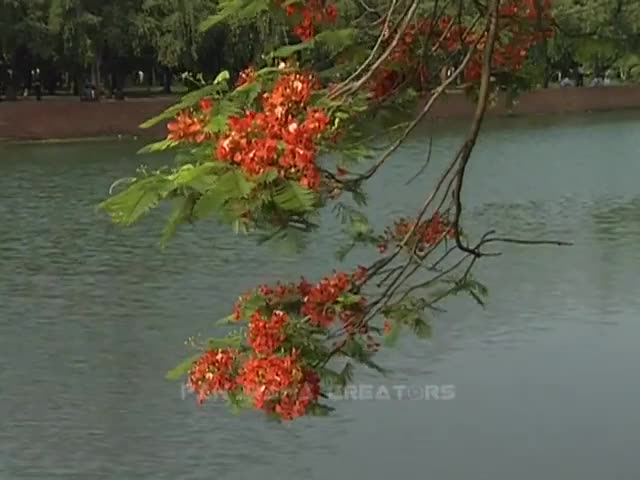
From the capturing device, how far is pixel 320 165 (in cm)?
240

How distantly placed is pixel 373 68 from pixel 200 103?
41 cm

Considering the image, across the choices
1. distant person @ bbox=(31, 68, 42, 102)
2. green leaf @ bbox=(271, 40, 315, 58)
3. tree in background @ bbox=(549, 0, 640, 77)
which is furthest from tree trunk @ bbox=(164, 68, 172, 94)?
green leaf @ bbox=(271, 40, 315, 58)

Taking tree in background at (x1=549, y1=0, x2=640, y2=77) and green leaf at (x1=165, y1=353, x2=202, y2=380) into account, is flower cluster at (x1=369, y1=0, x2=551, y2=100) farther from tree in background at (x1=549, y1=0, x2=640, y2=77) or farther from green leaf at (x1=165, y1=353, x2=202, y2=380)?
green leaf at (x1=165, y1=353, x2=202, y2=380)

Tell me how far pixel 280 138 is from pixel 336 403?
4.17 meters

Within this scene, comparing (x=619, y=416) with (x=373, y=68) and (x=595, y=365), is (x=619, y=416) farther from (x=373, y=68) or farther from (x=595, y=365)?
(x=373, y=68)

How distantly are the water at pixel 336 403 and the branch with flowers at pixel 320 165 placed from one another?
0.24 m

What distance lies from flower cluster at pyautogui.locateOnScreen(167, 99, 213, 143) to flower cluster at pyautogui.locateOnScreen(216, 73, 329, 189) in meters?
0.07

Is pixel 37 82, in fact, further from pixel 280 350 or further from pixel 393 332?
pixel 280 350

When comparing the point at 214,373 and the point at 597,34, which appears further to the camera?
the point at 597,34

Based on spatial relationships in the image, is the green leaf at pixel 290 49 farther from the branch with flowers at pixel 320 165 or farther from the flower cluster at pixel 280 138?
the flower cluster at pixel 280 138

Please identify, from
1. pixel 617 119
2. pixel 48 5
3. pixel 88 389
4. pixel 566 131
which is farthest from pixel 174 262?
pixel 617 119

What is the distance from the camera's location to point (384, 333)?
3.03 metres

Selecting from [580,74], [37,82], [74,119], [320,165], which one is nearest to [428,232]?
[320,165]

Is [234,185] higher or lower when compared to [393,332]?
higher
